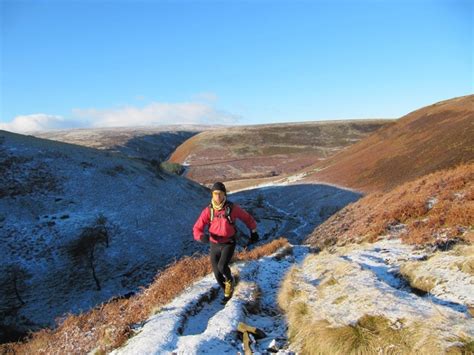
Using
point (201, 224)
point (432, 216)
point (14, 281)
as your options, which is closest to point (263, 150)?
point (14, 281)

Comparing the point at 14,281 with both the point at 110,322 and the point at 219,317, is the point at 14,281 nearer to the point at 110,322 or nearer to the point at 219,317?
the point at 110,322

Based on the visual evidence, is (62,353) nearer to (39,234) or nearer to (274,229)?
(39,234)

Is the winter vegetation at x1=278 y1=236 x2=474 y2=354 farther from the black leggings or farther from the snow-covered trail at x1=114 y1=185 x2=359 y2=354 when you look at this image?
the black leggings

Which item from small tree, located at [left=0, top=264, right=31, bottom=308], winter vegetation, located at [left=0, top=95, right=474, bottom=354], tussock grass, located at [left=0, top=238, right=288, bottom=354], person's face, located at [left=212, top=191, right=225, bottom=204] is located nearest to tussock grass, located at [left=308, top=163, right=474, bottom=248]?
winter vegetation, located at [left=0, top=95, right=474, bottom=354]

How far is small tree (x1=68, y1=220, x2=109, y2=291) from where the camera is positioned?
3222 centimetres

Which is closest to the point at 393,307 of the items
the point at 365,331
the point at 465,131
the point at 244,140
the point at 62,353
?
the point at 365,331

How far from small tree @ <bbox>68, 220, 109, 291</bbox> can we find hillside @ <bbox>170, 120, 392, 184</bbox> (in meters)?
59.2

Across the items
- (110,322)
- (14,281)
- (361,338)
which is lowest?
(14,281)

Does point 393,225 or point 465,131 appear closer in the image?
point 393,225

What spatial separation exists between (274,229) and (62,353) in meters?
35.7

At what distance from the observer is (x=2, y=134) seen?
1805 inches

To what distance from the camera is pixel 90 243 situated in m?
33.5

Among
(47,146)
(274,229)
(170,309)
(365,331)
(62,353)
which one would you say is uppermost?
(47,146)

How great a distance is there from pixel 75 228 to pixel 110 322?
28524 mm
